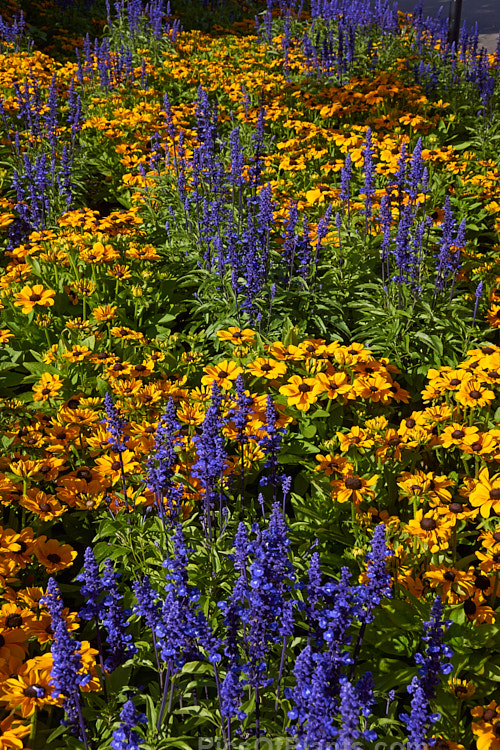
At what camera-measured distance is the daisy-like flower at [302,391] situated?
11.1 feet

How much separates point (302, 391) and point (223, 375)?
470 millimetres

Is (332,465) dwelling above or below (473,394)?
below

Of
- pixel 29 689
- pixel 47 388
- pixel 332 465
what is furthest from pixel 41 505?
pixel 332 465

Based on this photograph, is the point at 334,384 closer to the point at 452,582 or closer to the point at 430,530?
the point at 430,530

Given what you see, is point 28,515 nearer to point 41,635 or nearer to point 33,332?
point 41,635

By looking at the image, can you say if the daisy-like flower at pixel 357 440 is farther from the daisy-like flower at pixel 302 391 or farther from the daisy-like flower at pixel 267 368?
the daisy-like flower at pixel 267 368

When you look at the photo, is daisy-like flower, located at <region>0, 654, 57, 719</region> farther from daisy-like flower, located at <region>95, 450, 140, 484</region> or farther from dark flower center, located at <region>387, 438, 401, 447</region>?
dark flower center, located at <region>387, 438, 401, 447</region>

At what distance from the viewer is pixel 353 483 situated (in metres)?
2.89

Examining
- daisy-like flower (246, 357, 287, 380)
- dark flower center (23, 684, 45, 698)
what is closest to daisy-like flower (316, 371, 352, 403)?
daisy-like flower (246, 357, 287, 380)

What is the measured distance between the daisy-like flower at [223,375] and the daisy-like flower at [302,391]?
11.7 inches

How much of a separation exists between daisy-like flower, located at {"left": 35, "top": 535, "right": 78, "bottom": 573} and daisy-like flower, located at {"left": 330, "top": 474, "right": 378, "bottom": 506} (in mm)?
1166

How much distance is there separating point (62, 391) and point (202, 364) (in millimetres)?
1018

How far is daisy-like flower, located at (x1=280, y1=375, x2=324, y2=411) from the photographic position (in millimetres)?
3389

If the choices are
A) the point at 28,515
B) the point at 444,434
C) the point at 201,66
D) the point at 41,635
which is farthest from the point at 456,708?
the point at 201,66
